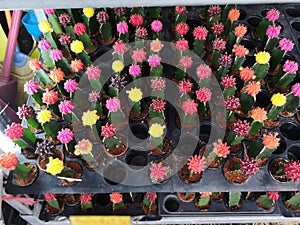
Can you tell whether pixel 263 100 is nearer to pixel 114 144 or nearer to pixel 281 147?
pixel 281 147

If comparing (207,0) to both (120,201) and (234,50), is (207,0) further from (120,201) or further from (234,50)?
(120,201)

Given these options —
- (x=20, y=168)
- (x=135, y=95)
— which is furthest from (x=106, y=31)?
(x=20, y=168)

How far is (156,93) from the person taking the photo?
1.04m

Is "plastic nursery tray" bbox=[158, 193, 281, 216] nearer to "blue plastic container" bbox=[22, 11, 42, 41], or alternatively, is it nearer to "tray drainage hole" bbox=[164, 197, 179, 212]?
"tray drainage hole" bbox=[164, 197, 179, 212]

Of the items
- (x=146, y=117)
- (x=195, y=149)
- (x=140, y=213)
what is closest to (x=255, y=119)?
(x=195, y=149)

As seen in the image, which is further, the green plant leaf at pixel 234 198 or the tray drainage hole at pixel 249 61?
the tray drainage hole at pixel 249 61

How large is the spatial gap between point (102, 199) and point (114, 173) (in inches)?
5.9

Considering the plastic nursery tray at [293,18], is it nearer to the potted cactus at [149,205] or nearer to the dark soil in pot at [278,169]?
the dark soil in pot at [278,169]

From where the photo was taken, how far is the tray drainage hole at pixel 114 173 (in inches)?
38.9

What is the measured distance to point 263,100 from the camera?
3.75 ft

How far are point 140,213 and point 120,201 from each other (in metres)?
0.09

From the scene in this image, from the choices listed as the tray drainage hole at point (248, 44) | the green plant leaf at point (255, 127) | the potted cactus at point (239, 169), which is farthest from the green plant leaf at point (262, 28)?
the potted cactus at point (239, 169)

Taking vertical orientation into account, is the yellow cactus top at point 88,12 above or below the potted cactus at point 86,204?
above

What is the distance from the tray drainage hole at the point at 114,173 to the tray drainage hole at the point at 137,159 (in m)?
0.03
